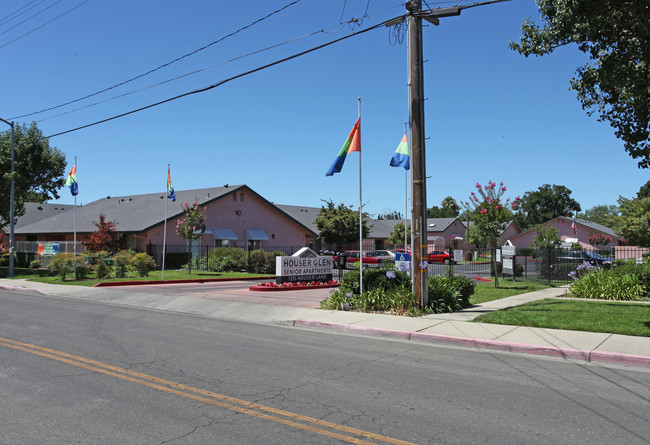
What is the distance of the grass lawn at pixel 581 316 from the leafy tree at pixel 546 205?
319ft

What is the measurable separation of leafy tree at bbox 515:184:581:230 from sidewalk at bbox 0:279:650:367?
3813 inches

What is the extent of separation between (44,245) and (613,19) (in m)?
38.0

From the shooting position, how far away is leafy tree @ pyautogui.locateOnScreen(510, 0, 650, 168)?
10.5m

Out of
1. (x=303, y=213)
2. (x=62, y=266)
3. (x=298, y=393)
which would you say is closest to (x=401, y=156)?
(x=298, y=393)

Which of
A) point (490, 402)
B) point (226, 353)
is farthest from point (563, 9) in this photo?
point (226, 353)

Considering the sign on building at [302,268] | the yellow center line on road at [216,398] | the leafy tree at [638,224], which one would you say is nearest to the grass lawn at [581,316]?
the yellow center line on road at [216,398]

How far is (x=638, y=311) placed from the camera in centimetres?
A: 1187

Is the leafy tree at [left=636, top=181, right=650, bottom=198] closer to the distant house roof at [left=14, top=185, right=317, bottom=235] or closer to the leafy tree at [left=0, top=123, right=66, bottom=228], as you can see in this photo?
the distant house roof at [left=14, top=185, right=317, bottom=235]

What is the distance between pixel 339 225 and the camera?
49.7 metres

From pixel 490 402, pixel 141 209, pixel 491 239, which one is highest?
pixel 141 209

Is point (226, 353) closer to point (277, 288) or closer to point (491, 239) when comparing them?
point (277, 288)

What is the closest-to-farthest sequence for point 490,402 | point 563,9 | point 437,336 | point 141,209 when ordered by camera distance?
point 490,402 → point 437,336 → point 563,9 → point 141,209

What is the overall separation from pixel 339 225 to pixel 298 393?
43.8 meters

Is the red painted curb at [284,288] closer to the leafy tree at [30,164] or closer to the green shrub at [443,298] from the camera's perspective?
the green shrub at [443,298]
